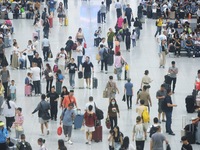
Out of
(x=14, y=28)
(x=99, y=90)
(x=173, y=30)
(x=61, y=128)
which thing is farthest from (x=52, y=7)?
(x=61, y=128)

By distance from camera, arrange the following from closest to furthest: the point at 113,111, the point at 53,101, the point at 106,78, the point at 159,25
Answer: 1. the point at 113,111
2. the point at 53,101
3. the point at 106,78
4. the point at 159,25

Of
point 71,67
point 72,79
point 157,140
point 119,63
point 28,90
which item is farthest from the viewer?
point 119,63

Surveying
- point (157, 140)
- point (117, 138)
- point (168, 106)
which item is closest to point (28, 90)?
point (168, 106)

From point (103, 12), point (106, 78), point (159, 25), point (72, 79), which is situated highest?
point (103, 12)

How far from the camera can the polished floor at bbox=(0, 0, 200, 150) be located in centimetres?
2372

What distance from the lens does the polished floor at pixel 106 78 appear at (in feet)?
77.8

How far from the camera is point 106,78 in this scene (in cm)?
3188

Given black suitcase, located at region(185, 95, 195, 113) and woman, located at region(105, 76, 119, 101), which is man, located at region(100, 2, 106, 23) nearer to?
woman, located at region(105, 76, 119, 101)

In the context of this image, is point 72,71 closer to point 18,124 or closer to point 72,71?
point 72,71

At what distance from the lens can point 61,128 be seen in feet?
75.4

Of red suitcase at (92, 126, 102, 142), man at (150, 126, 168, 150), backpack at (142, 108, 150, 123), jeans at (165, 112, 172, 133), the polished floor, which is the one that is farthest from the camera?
the polished floor

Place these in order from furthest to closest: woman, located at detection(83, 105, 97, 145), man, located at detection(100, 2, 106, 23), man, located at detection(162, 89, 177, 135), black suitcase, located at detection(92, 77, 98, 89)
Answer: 1. man, located at detection(100, 2, 106, 23)
2. black suitcase, located at detection(92, 77, 98, 89)
3. man, located at detection(162, 89, 177, 135)
4. woman, located at detection(83, 105, 97, 145)

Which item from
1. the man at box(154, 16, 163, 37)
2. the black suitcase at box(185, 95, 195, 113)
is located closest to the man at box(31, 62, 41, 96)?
the black suitcase at box(185, 95, 195, 113)

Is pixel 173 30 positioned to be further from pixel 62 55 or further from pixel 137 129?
pixel 137 129
